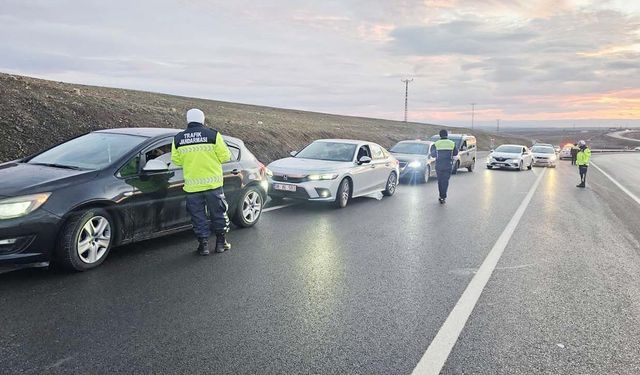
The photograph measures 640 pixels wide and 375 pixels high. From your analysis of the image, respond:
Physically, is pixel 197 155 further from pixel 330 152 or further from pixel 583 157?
pixel 583 157

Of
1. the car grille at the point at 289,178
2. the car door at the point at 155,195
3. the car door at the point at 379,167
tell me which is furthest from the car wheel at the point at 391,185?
the car door at the point at 155,195

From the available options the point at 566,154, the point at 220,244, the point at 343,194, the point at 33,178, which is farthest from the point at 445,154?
the point at 566,154

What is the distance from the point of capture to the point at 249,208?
27.0ft

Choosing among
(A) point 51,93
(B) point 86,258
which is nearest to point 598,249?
(B) point 86,258

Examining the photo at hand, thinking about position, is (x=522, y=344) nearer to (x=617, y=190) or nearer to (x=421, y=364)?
(x=421, y=364)

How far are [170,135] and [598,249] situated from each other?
6.36 meters

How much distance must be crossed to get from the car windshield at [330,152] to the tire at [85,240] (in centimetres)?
651

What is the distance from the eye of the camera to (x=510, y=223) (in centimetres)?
952

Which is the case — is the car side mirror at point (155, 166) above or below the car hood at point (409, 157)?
above

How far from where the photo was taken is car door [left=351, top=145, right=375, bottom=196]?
11.5 m

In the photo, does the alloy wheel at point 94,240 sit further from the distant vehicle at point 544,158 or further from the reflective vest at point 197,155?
the distant vehicle at point 544,158

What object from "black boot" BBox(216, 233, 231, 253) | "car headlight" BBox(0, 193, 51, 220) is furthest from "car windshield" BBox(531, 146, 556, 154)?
"car headlight" BBox(0, 193, 51, 220)

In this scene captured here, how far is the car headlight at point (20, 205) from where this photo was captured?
4.85 m

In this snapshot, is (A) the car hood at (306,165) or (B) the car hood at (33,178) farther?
(A) the car hood at (306,165)
